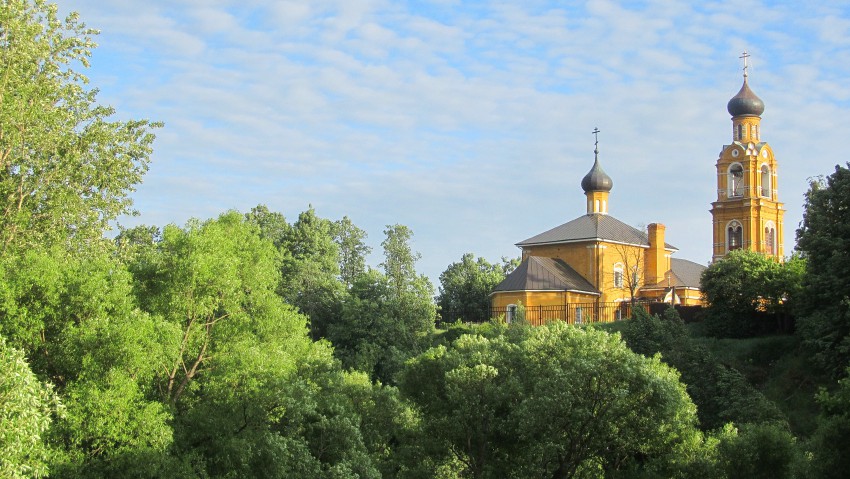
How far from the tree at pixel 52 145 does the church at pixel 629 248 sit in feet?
94.2

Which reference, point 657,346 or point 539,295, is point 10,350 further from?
point 539,295

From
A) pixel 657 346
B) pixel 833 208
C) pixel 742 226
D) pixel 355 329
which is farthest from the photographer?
pixel 742 226

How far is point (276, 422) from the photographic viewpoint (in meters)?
28.3

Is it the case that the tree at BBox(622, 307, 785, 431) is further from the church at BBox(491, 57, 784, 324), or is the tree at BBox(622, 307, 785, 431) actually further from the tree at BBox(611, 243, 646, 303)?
the tree at BBox(611, 243, 646, 303)

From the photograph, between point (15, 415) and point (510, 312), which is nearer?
point (15, 415)

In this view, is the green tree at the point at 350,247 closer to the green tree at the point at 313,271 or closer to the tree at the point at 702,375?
the green tree at the point at 313,271

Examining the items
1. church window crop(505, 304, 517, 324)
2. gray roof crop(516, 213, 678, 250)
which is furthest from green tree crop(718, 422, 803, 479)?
gray roof crop(516, 213, 678, 250)

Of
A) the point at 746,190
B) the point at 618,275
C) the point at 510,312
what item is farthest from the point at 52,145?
the point at 746,190

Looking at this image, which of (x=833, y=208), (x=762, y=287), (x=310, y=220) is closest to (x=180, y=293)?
(x=833, y=208)

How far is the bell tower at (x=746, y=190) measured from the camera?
6456 cm

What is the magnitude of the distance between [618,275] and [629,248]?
198 centimetres

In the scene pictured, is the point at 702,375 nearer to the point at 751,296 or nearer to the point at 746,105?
the point at 751,296

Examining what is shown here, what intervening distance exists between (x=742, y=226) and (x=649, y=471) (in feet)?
132

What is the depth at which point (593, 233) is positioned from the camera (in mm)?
60969
